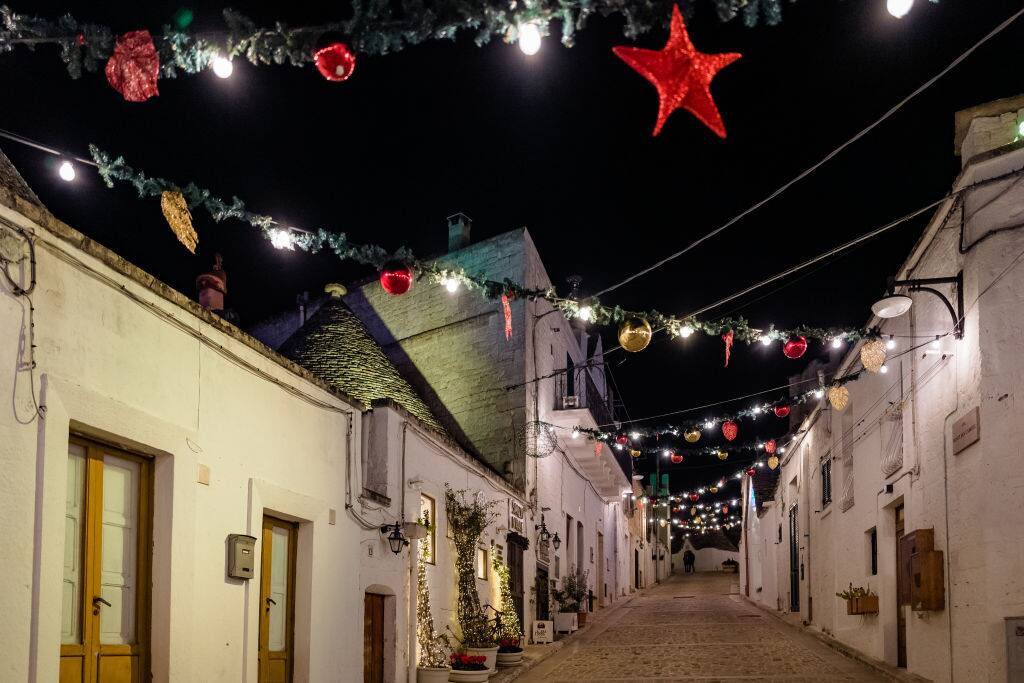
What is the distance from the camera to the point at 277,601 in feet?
27.6

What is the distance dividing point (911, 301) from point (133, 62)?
8.12 m

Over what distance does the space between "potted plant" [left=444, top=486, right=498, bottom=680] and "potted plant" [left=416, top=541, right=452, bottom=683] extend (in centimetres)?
123

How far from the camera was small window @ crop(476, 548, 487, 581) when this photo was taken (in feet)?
47.8

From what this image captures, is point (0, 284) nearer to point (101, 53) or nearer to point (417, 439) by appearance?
point (101, 53)

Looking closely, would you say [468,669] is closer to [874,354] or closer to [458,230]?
[874,354]

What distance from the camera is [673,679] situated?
11.8m

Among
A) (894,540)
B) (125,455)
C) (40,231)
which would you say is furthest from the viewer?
(894,540)

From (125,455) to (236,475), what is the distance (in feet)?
4.14

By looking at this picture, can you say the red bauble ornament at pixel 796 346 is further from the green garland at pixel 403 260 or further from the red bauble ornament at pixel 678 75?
the red bauble ornament at pixel 678 75

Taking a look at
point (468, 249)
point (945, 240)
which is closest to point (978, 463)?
point (945, 240)

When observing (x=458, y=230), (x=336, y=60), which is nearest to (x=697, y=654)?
(x=458, y=230)

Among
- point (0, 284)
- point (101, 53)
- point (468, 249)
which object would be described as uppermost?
point (468, 249)

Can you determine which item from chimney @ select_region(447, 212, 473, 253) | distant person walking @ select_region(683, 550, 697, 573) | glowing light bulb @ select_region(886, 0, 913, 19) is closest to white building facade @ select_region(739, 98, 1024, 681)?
glowing light bulb @ select_region(886, 0, 913, 19)

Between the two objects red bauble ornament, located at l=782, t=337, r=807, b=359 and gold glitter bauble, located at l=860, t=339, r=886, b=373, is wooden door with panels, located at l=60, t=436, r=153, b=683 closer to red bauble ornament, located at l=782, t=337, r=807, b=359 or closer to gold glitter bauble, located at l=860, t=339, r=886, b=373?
red bauble ornament, located at l=782, t=337, r=807, b=359
